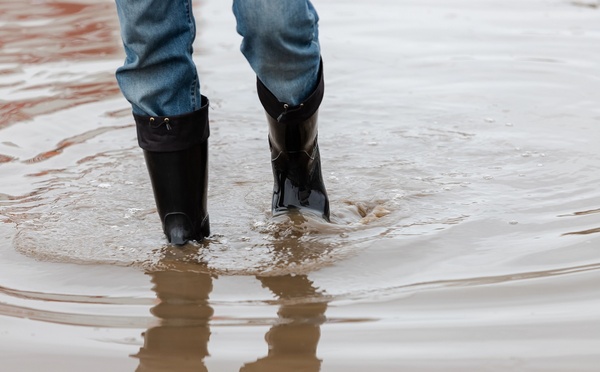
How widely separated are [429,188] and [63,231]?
0.90m

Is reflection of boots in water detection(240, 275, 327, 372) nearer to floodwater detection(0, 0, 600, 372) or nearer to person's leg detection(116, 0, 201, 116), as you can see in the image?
floodwater detection(0, 0, 600, 372)

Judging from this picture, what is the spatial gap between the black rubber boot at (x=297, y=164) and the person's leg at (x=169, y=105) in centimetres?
20

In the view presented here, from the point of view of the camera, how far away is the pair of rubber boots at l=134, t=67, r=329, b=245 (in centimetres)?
203

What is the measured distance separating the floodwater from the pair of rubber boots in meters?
0.07

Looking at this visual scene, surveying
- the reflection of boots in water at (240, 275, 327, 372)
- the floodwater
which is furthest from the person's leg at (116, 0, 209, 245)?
the reflection of boots in water at (240, 275, 327, 372)

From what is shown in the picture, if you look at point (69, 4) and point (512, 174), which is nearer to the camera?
point (512, 174)

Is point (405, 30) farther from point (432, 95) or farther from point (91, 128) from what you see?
point (91, 128)

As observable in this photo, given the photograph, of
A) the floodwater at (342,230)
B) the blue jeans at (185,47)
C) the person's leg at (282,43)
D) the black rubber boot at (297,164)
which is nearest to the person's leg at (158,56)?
the blue jeans at (185,47)

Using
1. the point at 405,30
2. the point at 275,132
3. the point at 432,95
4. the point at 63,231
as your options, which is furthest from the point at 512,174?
the point at 405,30

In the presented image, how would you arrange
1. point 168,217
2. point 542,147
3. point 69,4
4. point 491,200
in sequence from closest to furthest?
point 168,217 → point 491,200 → point 542,147 → point 69,4

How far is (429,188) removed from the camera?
96.0 inches

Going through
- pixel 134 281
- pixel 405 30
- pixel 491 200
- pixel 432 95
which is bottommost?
pixel 134 281

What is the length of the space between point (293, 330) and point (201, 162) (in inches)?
20.9

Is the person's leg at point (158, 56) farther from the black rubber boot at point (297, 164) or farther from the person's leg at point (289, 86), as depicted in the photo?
the black rubber boot at point (297, 164)
